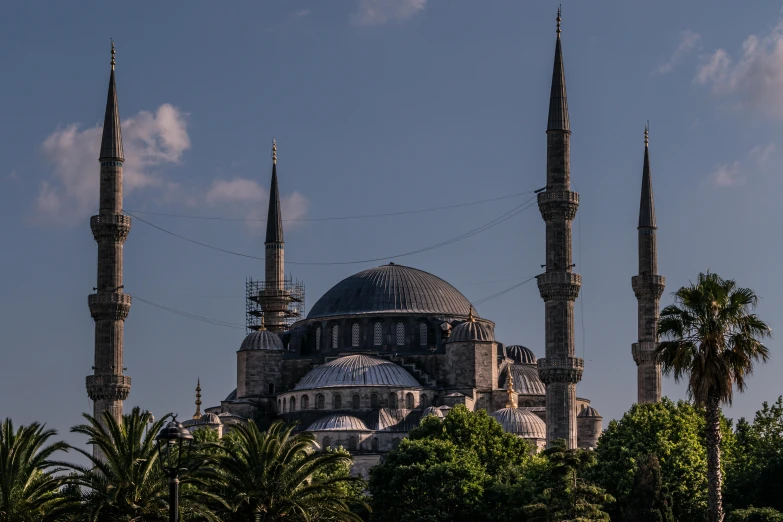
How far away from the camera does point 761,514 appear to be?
51625mm

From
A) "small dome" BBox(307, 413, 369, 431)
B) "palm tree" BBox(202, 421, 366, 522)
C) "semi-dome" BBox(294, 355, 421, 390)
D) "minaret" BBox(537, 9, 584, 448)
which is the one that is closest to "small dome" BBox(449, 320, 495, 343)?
"semi-dome" BBox(294, 355, 421, 390)

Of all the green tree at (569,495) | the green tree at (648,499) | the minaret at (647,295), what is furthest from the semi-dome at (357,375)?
the green tree at (569,495)

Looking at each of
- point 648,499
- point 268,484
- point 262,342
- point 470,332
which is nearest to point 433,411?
point 470,332

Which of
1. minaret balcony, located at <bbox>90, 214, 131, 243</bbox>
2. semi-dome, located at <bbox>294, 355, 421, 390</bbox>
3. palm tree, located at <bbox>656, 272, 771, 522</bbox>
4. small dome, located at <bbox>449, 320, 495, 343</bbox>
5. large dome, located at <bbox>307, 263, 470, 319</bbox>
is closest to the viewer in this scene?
palm tree, located at <bbox>656, 272, 771, 522</bbox>

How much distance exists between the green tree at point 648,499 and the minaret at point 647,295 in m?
25.0

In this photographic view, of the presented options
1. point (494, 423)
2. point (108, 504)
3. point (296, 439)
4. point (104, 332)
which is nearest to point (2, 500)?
point (108, 504)

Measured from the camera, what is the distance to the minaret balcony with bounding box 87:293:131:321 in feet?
230

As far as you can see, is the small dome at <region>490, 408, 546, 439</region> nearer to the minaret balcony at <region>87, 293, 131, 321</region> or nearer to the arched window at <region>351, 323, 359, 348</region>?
the arched window at <region>351, 323, 359, 348</region>

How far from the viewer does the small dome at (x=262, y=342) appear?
92375 mm

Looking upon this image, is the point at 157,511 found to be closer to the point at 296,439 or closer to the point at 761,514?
the point at 296,439

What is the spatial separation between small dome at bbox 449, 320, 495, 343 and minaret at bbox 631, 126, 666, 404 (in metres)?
9.48

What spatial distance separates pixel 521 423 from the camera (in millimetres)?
81875

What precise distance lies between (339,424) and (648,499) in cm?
3200

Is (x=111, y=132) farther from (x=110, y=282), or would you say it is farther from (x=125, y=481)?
(x=125, y=481)
